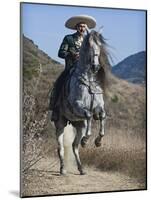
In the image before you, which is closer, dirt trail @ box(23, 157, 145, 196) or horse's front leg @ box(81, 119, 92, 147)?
dirt trail @ box(23, 157, 145, 196)

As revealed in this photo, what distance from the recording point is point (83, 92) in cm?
393

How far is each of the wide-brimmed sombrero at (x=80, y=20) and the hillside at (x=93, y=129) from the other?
0.27m

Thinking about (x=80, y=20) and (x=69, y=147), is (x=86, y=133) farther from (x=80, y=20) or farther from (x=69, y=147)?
(x=80, y=20)

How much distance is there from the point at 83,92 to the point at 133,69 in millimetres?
421

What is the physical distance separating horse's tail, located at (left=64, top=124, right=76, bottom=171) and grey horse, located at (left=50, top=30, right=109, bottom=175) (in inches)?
1.0

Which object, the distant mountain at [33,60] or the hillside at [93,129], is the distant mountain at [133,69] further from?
the distant mountain at [33,60]

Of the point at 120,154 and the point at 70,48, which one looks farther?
the point at 120,154

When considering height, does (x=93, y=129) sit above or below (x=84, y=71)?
below

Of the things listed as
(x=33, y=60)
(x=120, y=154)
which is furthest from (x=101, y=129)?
(x=33, y=60)

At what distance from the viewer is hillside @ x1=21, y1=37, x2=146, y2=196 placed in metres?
3.80

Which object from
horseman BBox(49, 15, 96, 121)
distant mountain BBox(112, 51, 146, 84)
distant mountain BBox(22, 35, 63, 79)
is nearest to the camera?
distant mountain BBox(22, 35, 63, 79)

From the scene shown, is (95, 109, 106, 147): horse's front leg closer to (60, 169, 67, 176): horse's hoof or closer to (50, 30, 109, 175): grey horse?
(50, 30, 109, 175): grey horse

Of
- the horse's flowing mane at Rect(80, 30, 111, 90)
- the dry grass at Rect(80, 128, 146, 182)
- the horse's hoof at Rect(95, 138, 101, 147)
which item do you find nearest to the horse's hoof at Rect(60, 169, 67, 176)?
the dry grass at Rect(80, 128, 146, 182)

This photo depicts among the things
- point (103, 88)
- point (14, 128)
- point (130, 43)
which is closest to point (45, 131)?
point (14, 128)
